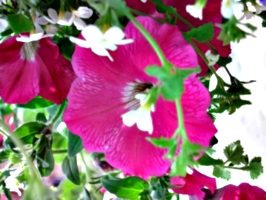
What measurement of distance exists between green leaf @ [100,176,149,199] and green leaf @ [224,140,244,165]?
0.16ft

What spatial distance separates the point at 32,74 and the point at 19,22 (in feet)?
0.15

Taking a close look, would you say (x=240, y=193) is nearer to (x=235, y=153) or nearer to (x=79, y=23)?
(x=235, y=153)

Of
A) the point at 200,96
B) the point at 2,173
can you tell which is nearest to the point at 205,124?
the point at 200,96

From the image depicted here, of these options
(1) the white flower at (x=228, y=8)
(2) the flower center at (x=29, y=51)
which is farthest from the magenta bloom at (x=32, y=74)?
(1) the white flower at (x=228, y=8)

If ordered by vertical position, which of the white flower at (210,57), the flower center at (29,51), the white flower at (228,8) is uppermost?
the white flower at (228,8)

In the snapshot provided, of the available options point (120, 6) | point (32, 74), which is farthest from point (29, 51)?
point (120, 6)

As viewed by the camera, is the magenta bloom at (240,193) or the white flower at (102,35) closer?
the white flower at (102,35)

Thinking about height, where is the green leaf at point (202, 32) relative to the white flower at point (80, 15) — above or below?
above

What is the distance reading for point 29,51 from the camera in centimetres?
26

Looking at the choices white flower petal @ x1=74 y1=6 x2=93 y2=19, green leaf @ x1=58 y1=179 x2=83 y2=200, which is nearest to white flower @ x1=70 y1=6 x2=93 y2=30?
white flower petal @ x1=74 y1=6 x2=93 y2=19

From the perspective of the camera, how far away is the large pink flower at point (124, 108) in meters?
0.21

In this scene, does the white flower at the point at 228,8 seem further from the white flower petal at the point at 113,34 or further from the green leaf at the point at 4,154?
the green leaf at the point at 4,154

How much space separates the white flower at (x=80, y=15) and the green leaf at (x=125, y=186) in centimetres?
9

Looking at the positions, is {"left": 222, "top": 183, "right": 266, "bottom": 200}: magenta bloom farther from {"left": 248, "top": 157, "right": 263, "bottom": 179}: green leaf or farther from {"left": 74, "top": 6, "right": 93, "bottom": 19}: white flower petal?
{"left": 74, "top": 6, "right": 93, "bottom": 19}: white flower petal
